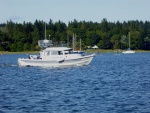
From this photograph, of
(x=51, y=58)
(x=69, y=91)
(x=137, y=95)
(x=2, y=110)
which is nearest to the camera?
(x=2, y=110)

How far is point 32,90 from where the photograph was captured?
49062 millimetres

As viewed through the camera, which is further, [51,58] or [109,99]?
[51,58]

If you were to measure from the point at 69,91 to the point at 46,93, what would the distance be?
8.91 feet

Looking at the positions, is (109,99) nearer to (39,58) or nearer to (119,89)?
(119,89)

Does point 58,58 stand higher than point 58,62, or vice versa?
point 58,58

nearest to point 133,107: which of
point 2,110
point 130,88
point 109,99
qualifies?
point 109,99

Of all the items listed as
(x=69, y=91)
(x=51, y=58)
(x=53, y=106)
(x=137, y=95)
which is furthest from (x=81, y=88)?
(x=51, y=58)

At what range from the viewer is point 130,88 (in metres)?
49.8

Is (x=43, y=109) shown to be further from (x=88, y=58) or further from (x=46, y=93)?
(x=88, y=58)

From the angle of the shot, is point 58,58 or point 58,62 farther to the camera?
point 58,58

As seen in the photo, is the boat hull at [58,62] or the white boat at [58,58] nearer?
the white boat at [58,58]

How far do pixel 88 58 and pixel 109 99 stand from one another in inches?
2261

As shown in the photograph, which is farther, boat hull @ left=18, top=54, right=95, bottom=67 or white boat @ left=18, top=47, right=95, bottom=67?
boat hull @ left=18, top=54, right=95, bottom=67

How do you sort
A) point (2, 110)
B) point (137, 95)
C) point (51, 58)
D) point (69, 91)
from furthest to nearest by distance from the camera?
point (51, 58)
point (69, 91)
point (137, 95)
point (2, 110)
